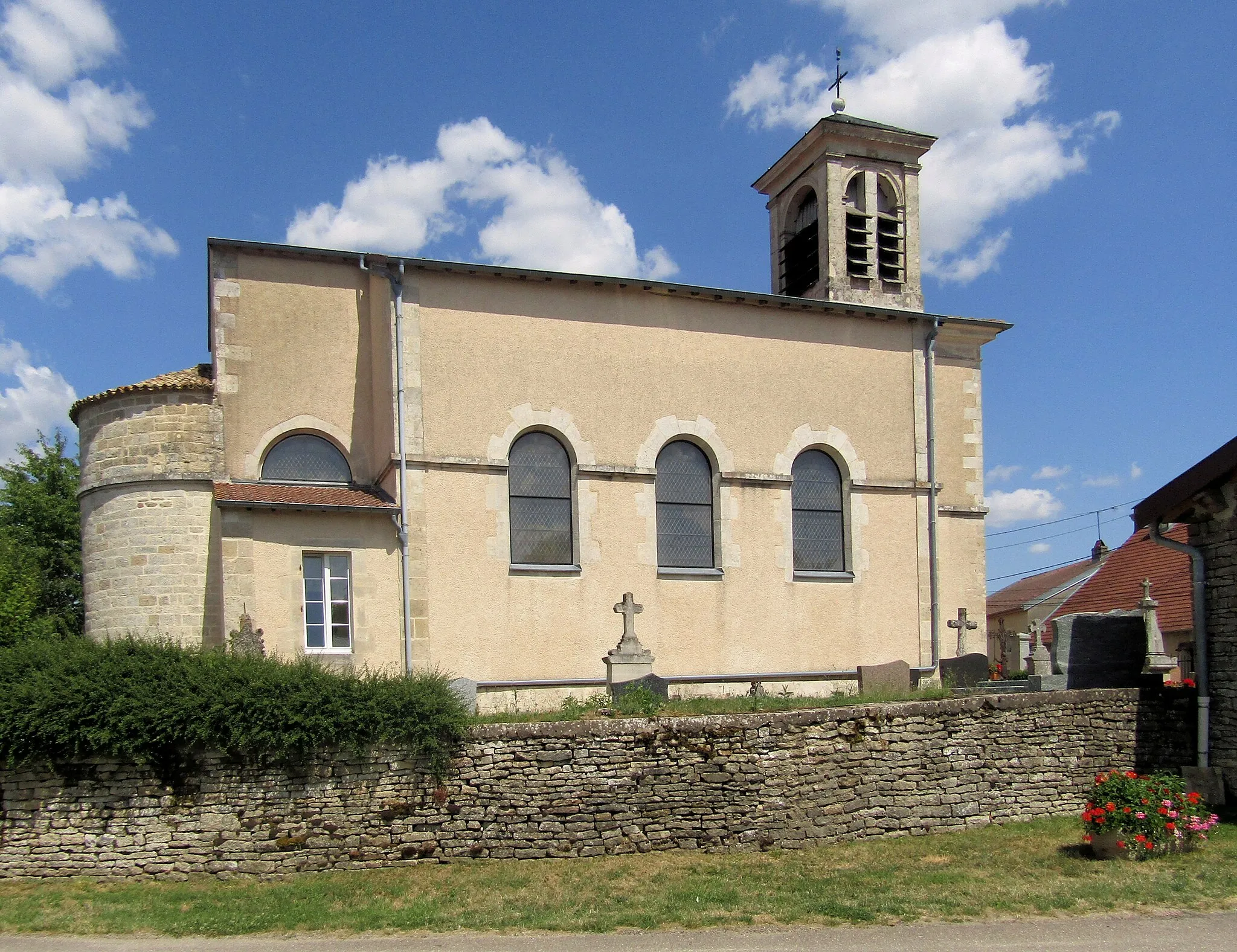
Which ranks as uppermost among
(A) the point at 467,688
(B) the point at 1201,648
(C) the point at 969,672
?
(B) the point at 1201,648

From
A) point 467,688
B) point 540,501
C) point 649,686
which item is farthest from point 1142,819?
point 540,501

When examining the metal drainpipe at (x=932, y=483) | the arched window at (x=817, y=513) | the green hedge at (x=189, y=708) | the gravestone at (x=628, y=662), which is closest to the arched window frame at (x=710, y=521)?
the arched window at (x=817, y=513)

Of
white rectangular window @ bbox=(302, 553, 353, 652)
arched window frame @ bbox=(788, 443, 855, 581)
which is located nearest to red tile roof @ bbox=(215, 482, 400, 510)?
white rectangular window @ bbox=(302, 553, 353, 652)

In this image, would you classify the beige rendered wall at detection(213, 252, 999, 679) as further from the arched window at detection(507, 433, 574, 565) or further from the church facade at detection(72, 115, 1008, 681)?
the arched window at detection(507, 433, 574, 565)

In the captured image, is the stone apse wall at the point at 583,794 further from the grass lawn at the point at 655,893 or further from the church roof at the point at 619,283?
the church roof at the point at 619,283

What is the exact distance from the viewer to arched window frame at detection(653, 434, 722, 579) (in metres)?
17.5

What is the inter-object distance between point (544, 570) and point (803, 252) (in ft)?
33.8

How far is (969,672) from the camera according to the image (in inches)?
715

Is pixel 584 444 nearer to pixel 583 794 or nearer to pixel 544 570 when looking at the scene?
pixel 544 570

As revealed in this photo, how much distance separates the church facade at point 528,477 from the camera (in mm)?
15406

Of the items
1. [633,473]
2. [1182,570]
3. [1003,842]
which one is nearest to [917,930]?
[1003,842]

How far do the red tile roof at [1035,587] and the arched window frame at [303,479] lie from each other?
109 ft

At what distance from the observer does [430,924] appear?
936 centimetres

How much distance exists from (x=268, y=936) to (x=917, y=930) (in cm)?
545
